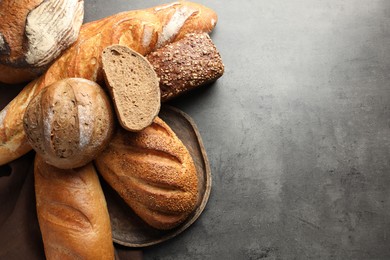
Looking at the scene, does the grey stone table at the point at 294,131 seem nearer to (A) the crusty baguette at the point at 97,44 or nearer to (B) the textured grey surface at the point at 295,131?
(B) the textured grey surface at the point at 295,131

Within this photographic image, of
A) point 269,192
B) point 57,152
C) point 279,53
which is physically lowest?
point 269,192

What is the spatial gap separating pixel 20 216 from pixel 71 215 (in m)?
0.29

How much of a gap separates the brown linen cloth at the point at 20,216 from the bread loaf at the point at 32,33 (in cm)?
31

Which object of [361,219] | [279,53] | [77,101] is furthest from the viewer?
[279,53]

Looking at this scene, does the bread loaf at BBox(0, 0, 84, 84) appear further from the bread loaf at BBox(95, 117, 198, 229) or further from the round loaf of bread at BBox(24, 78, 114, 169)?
the bread loaf at BBox(95, 117, 198, 229)

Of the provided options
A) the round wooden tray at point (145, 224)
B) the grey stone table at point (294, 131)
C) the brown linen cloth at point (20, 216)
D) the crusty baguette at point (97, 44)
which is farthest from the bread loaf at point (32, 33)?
the round wooden tray at point (145, 224)

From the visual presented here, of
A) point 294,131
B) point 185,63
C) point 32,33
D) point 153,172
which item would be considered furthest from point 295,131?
point 32,33

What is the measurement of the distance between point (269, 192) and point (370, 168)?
475mm

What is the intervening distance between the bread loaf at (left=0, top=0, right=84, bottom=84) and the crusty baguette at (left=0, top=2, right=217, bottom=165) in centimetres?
6

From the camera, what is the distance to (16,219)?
2.08m

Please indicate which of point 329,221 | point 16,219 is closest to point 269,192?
point 329,221

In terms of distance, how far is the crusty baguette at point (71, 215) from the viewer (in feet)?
6.31

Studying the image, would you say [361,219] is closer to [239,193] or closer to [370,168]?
[370,168]

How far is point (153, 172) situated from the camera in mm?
1969
